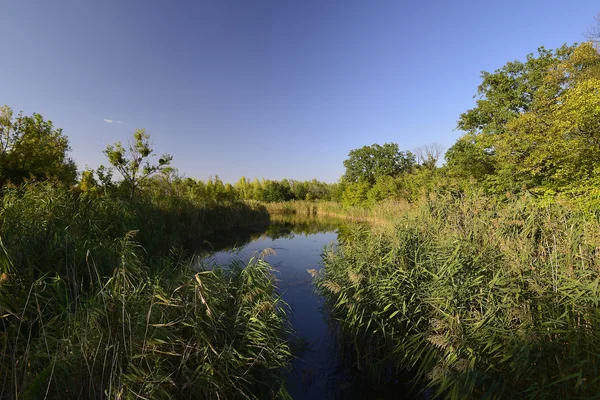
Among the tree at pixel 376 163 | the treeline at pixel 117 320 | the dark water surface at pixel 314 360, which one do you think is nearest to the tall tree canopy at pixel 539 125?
the dark water surface at pixel 314 360

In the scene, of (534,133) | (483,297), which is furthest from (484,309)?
(534,133)

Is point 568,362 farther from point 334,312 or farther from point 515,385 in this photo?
point 334,312

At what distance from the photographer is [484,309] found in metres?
3.18

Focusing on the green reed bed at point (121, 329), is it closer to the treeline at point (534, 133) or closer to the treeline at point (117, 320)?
the treeline at point (117, 320)

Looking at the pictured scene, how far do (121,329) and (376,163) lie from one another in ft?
138

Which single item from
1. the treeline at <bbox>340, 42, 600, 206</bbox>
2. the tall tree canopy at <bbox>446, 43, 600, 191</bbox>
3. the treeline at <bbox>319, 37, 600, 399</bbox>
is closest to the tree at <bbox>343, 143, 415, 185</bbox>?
the treeline at <bbox>340, 42, 600, 206</bbox>

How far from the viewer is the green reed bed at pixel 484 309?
2.17 meters

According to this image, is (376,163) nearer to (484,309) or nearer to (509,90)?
(509,90)

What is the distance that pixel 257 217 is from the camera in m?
24.0

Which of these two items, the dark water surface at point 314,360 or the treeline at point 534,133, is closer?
the dark water surface at point 314,360

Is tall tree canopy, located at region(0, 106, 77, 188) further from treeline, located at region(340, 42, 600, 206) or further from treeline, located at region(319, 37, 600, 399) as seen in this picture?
treeline, located at region(340, 42, 600, 206)

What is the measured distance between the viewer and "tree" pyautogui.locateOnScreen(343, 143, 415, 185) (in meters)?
39.8

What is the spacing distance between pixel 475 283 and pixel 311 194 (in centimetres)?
5073

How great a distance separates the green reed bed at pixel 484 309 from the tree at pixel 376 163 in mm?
36023
